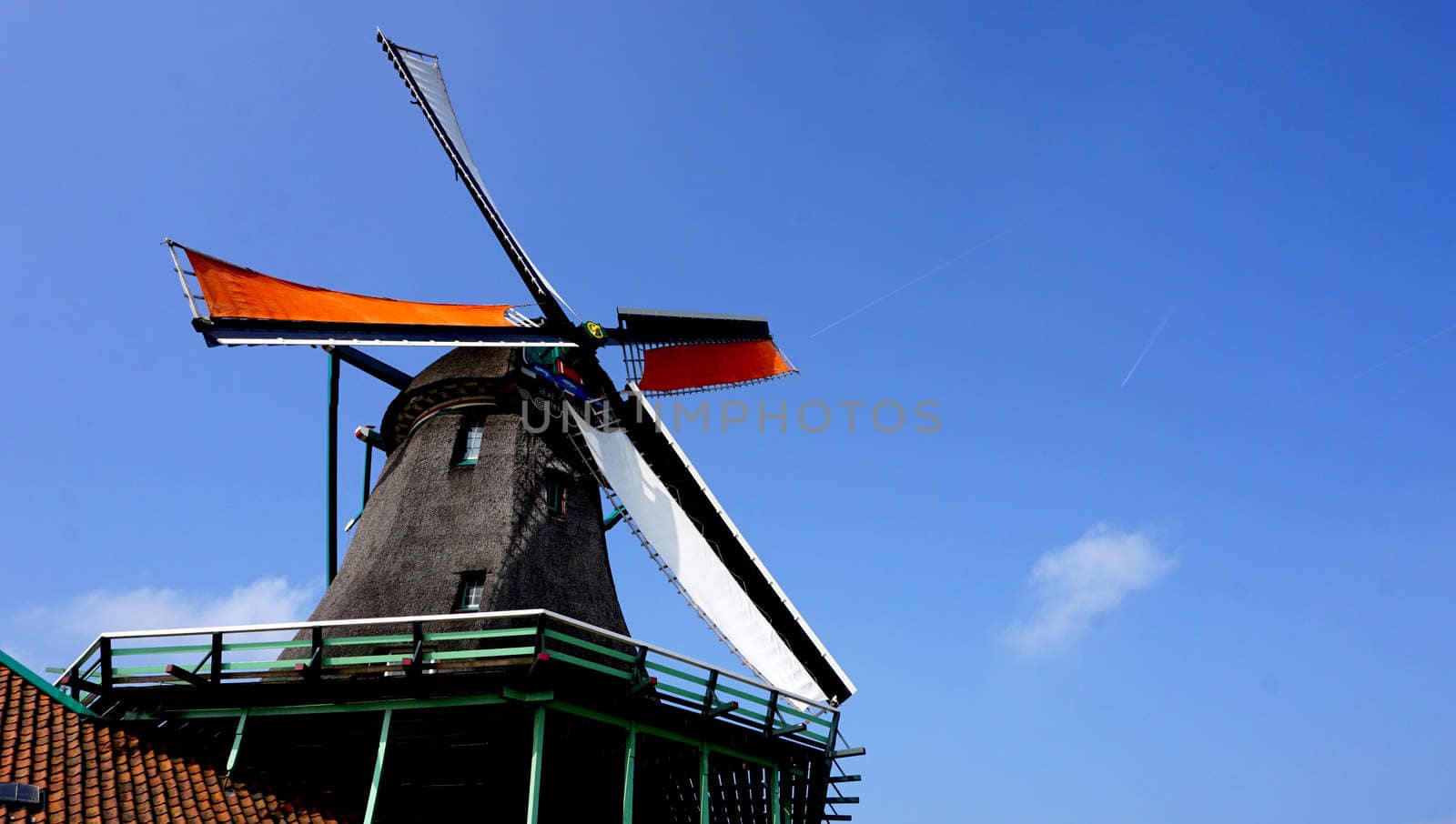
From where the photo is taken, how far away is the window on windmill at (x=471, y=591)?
46.8 feet

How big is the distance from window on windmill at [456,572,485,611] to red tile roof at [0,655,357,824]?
3.03 meters

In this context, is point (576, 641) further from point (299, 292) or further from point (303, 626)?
point (299, 292)

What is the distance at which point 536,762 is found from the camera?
11609mm

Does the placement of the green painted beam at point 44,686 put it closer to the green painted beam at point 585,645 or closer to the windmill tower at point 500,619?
the windmill tower at point 500,619

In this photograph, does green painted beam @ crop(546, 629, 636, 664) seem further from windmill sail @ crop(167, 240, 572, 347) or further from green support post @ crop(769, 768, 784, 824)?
windmill sail @ crop(167, 240, 572, 347)

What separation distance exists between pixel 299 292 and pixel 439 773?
26.4 ft

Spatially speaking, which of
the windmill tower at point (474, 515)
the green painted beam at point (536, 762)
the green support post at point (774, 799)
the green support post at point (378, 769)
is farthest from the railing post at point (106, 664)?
the green support post at point (774, 799)

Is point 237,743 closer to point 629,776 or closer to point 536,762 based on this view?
point 536,762

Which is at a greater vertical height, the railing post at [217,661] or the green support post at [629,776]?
the railing post at [217,661]

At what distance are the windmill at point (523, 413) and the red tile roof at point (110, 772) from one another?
8.88 ft

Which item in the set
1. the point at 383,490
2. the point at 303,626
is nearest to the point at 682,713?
the point at 303,626

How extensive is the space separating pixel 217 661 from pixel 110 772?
1.61 m

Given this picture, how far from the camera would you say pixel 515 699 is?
11.9 metres

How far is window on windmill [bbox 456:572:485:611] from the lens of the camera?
561 inches
